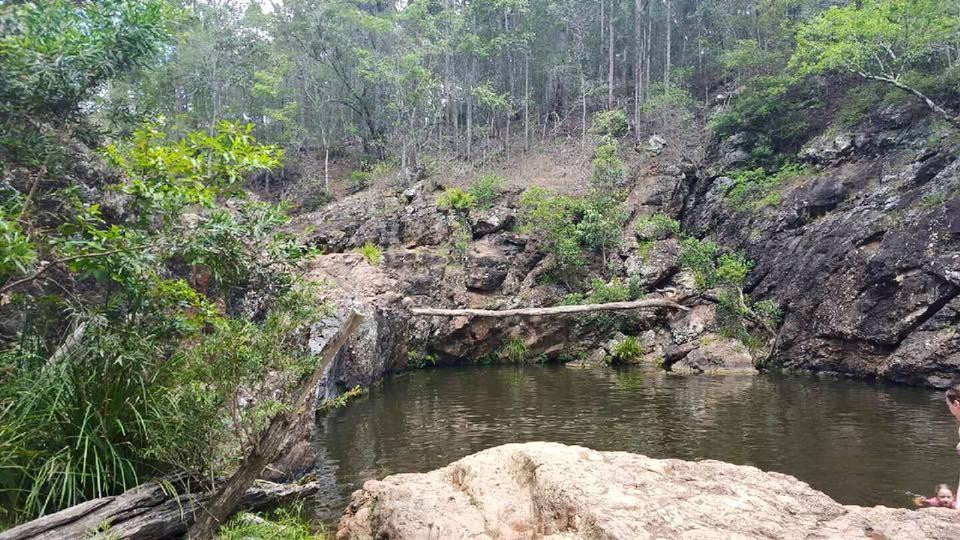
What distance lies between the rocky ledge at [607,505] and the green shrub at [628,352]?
18805 millimetres

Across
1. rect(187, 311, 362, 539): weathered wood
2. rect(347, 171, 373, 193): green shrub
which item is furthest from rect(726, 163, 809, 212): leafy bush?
rect(187, 311, 362, 539): weathered wood

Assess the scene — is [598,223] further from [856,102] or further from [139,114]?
[139,114]

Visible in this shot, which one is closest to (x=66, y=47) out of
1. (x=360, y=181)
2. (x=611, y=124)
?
(x=360, y=181)

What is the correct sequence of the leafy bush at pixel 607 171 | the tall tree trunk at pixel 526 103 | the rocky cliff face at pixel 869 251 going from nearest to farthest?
1. the rocky cliff face at pixel 869 251
2. the leafy bush at pixel 607 171
3. the tall tree trunk at pixel 526 103

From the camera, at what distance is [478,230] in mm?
29094

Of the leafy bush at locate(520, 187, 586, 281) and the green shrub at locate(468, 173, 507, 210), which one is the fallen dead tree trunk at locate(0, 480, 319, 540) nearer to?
the leafy bush at locate(520, 187, 586, 281)

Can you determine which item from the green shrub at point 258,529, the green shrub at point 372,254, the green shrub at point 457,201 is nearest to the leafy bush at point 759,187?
the green shrub at point 457,201

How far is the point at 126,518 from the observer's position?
455 centimetres

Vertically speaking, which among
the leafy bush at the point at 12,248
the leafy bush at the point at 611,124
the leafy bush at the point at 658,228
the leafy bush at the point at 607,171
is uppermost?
the leafy bush at the point at 611,124

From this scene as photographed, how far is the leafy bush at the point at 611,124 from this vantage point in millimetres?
34250

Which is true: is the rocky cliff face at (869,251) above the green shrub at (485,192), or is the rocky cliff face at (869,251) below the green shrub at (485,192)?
below

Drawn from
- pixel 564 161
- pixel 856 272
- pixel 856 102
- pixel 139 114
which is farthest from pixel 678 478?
pixel 564 161

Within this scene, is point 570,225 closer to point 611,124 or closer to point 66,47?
point 611,124

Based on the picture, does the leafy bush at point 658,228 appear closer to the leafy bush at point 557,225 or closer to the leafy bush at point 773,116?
the leafy bush at point 557,225
